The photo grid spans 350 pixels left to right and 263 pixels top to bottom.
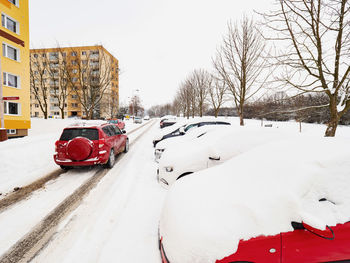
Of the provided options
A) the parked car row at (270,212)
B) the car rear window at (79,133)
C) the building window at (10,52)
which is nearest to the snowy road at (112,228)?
the parked car row at (270,212)

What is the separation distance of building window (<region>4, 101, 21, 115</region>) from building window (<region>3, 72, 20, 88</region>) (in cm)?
156

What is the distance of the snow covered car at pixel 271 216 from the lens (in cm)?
153

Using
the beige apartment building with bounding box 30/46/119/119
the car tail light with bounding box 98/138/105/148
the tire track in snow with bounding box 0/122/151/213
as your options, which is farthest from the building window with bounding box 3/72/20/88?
the car tail light with bounding box 98/138/105/148

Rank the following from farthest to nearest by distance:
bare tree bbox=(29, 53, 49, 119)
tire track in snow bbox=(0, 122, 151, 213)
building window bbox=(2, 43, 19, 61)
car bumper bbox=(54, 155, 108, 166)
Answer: bare tree bbox=(29, 53, 49, 119) < building window bbox=(2, 43, 19, 61) < car bumper bbox=(54, 155, 108, 166) < tire track in snow bbox=(0, 122, 151, 213)

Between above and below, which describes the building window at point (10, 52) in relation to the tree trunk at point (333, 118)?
above

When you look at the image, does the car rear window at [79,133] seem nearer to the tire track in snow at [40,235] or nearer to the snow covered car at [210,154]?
the tire track in snow at [40,235]

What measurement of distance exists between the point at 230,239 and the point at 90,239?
226 cm

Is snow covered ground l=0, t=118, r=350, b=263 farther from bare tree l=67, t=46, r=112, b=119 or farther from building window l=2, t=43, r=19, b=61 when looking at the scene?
bare tree l=67, t=46, r=112, b=119

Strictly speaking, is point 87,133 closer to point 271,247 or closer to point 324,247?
point 271,247

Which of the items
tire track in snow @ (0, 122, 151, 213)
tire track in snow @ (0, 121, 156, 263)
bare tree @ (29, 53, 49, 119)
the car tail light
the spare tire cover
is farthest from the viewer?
bare tree @ (29, 53, 49, 119)

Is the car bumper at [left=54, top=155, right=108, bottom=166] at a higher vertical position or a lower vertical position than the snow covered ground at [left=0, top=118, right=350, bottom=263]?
higher

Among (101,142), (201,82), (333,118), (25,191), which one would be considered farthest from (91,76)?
(333,118)

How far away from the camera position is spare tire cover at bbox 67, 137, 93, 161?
201 inches

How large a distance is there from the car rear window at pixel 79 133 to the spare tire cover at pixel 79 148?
29 cm
